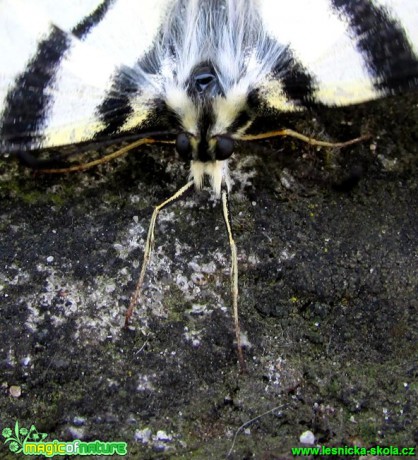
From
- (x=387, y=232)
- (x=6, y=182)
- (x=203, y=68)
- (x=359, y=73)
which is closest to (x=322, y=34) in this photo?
(x=359, y=73)

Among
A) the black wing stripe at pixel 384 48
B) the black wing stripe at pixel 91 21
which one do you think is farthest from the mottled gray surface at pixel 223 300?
the black wing stripe at pixel 91 21

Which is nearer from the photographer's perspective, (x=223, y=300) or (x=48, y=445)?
(x=48, y=445)

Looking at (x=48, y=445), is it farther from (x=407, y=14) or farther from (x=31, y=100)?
(x=407, y=14)

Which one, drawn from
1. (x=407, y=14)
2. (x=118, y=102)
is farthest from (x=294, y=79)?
(x=118, y=102)

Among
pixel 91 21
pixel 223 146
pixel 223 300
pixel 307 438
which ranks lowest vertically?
pixel 307 438

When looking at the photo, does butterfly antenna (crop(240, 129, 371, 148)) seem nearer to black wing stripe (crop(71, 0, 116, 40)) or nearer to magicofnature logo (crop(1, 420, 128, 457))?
black wing stripe (crop(71, 0, 116, 40))

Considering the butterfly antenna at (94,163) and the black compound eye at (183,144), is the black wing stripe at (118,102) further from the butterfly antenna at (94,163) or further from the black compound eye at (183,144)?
the black compound eye at (183,144)

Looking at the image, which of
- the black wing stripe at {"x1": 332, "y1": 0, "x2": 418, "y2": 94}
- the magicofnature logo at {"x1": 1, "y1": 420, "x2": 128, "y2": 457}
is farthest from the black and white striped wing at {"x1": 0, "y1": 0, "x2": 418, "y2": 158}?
the magicofnature logo at {"x1": 1, "y1": 420, "x2": 128, "y2": 457}
